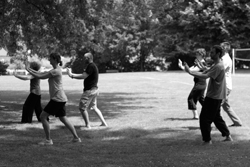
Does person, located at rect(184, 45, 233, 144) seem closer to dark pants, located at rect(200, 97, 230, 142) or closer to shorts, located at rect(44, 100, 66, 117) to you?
dark pants, located at rect(200, 97, 230, 142)

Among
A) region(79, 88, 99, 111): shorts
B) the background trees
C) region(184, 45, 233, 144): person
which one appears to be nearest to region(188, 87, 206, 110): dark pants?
region(79, 88, 99, 111): shorts

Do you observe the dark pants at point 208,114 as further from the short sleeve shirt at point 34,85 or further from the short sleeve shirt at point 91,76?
the short sleeve shirt at point 34,85

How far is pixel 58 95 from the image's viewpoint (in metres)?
7.92

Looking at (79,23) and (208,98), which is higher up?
(79,23)

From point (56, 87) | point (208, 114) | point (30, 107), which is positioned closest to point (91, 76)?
point (56, 87)

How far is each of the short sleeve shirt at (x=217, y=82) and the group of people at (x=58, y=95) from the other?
2.75m

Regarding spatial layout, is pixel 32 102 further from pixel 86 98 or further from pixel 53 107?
pixel 53 107

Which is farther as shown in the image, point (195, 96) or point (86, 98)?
point (195, 96)

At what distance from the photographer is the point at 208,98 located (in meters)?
7.75

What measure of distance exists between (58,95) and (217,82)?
2971mm

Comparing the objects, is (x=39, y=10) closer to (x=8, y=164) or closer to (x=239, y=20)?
(x=8, y=164)

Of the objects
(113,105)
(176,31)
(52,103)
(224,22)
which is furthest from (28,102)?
(176,31)

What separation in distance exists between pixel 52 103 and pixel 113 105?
24.9ft

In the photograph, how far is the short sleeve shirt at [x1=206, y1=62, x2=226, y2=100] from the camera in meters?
7.49
